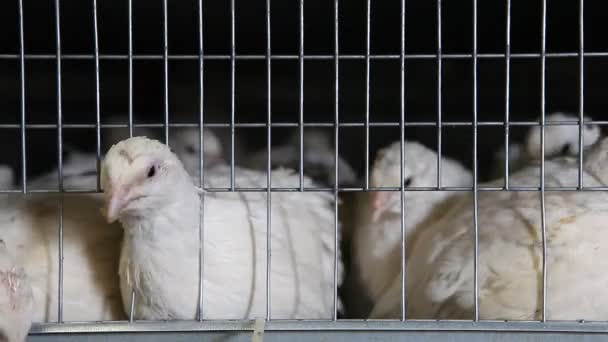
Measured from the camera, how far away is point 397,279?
70.4 inches

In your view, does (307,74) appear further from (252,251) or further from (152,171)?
(152,171)

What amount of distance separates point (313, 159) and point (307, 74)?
1.25ft

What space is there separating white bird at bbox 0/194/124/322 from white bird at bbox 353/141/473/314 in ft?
2.19

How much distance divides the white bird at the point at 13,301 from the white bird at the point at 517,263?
31.1 inches

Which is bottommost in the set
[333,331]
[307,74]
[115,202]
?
[333,331]

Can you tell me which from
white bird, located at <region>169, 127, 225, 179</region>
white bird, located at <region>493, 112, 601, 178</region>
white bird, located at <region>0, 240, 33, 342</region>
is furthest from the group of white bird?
white bird, located at <region>169, 127, 225, 179</region>

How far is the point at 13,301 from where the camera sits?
120cm

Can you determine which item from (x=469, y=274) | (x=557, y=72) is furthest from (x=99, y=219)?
(x=557, y=72)

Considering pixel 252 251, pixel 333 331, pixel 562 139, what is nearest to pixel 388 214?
pixel 252 251

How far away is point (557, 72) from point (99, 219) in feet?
5.67

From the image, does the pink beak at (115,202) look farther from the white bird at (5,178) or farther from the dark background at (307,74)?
the dark background at (307,74)

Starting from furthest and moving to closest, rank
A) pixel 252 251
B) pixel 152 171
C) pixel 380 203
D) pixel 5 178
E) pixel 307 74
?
pixel 307 74 → pixel 5 178 → pixel 380 203 → pixel 252 251 → pixel 152 171

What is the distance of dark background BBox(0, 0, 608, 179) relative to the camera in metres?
2.31

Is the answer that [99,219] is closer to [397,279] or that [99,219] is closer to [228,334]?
[228,334]
